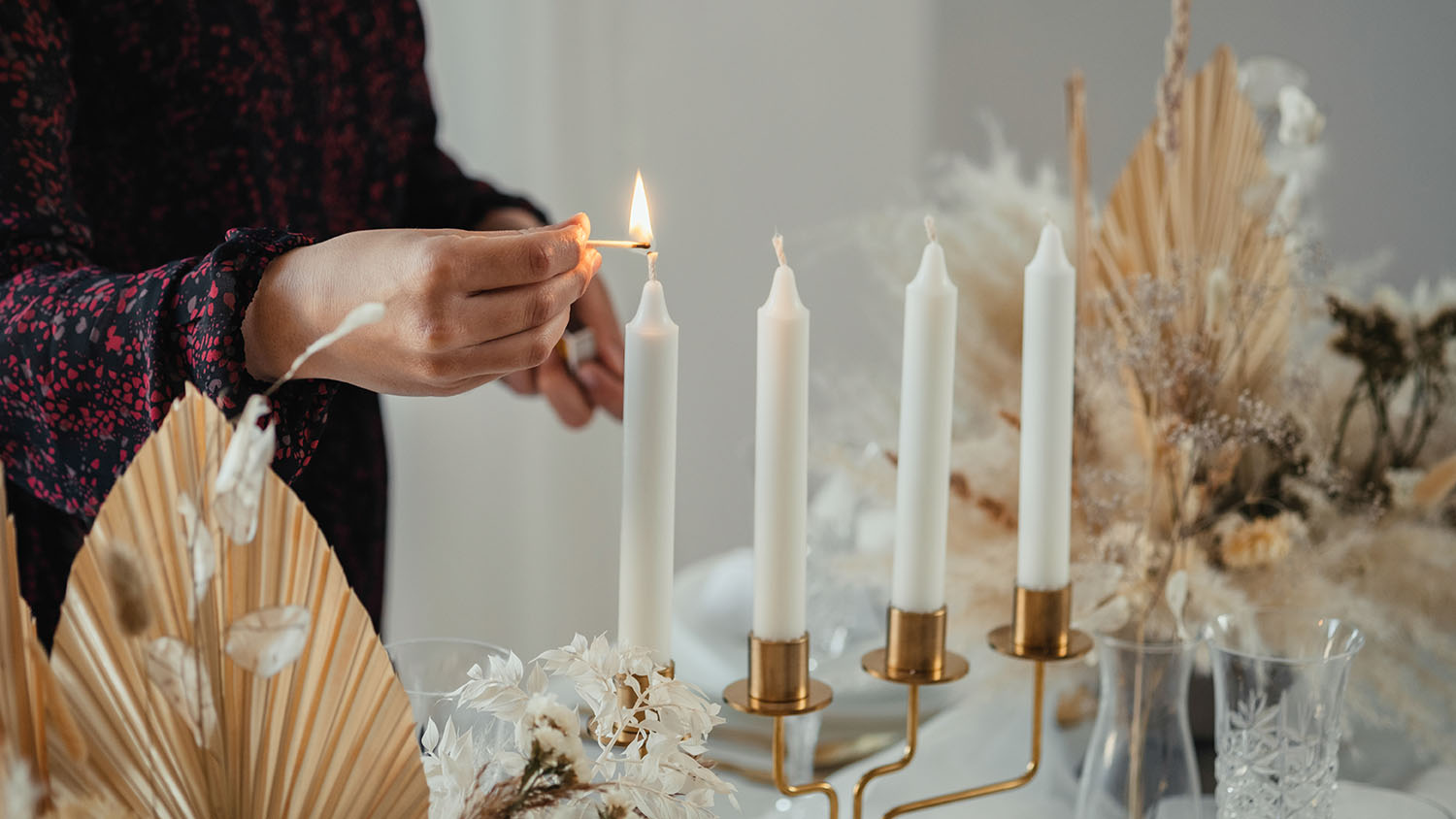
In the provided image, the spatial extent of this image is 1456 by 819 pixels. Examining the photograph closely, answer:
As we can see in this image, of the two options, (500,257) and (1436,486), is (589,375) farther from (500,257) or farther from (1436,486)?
(1436,486)

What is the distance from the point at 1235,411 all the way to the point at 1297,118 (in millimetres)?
213

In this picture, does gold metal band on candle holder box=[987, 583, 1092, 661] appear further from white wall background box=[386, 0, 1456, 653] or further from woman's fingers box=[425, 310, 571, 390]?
white wall background box=[386, 0, 1456, 653]

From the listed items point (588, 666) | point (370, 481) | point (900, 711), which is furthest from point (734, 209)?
point (588, 666)

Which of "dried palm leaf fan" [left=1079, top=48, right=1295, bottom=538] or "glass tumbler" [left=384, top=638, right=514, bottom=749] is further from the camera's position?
"dried palm leaf fan" [left=1079, top=48, right=1295, bottom=538]

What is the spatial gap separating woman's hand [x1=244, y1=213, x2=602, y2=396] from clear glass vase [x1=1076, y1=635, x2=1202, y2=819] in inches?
14.2

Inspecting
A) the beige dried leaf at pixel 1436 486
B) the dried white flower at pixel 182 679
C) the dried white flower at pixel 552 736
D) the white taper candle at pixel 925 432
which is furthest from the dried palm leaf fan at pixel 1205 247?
the dried white flower at pixel 182 679

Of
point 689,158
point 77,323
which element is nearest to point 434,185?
point 77,323

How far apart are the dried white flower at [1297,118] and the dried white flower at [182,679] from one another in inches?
31.2

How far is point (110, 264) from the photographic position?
33.9 inches

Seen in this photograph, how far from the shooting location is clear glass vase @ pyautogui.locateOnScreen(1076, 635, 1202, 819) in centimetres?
64

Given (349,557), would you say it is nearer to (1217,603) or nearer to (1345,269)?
(1217,603)

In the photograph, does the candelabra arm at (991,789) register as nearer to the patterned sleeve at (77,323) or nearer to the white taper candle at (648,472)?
the white taper candle at (648,472)

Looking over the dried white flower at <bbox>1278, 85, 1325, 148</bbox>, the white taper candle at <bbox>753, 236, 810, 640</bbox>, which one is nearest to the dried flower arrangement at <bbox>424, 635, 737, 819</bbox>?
the white taper candle at <bbox>753, 236, 810, 640</bbox>

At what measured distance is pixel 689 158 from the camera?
202cm
